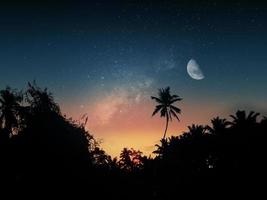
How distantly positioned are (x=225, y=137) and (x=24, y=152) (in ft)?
101

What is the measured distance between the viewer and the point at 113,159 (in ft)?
101

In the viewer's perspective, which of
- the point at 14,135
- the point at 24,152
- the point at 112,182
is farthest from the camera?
the point at 112,182

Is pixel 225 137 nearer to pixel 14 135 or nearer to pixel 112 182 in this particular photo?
pixel 112 182

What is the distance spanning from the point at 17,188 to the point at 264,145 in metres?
31.1

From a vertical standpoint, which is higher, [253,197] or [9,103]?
[9,103]

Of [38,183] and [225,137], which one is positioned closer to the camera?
[38,183]

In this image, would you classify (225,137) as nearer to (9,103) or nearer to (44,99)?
(44,99)

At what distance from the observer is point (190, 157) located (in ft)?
160

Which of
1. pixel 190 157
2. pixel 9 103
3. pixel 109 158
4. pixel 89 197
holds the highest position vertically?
pixel 9 103

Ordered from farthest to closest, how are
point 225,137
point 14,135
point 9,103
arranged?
point 9,103, point 225,137, point 14,135

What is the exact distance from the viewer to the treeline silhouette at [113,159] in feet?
67.0

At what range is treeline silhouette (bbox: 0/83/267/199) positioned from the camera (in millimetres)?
20422

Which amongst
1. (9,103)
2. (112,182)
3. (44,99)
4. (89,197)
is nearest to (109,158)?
(112,182)

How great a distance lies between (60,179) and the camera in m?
20.5
